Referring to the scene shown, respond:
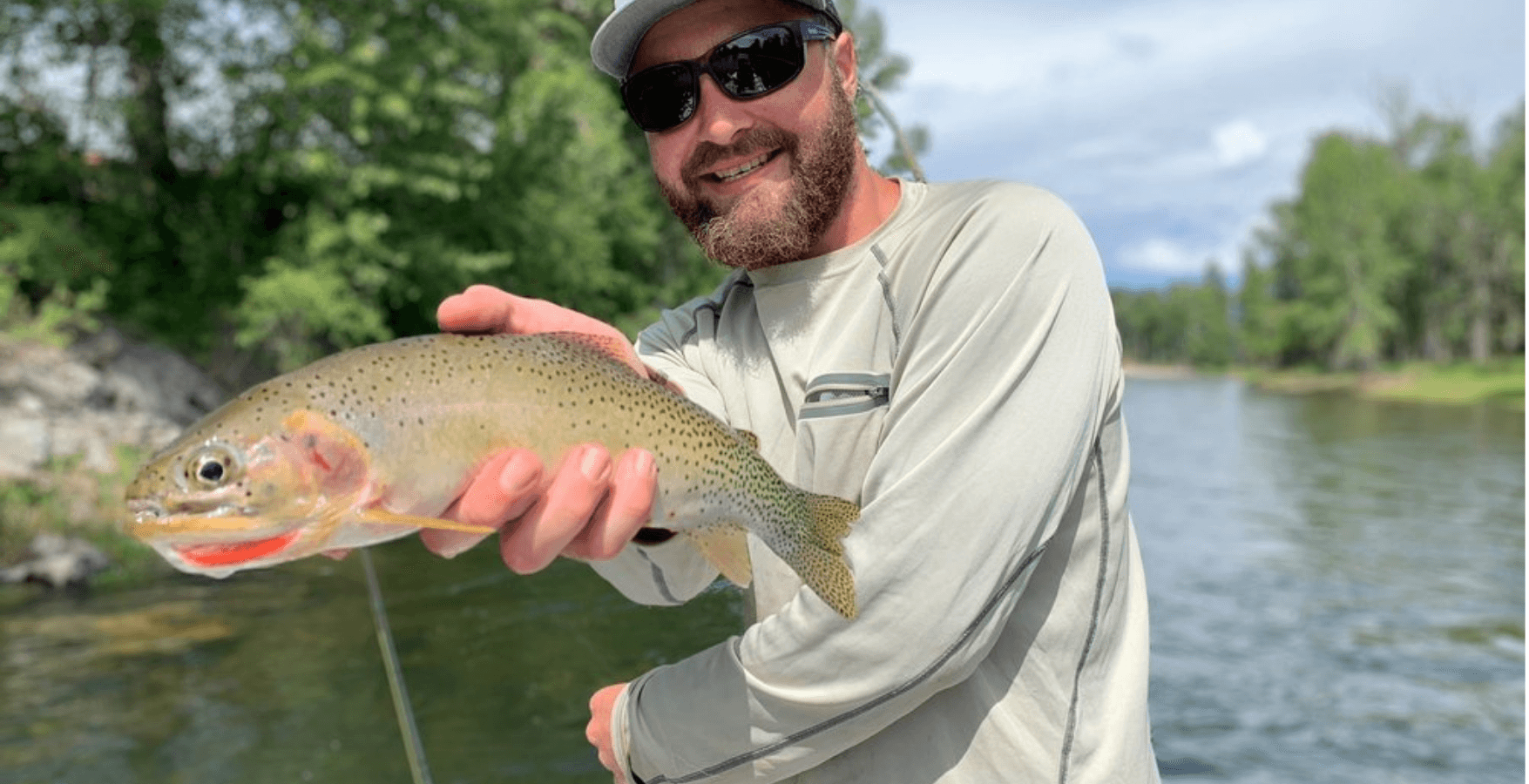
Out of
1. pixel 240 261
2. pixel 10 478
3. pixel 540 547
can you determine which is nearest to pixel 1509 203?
pixel 240 261

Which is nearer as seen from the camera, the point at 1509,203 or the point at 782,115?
the point at 782,115

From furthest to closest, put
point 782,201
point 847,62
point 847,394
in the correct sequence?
point 847,62 < point 782,201 < point 847,394

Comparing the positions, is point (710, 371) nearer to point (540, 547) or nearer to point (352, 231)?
point (540, 547)

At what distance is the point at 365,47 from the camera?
19.6 metres

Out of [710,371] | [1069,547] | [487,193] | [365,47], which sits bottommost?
[1069,547]

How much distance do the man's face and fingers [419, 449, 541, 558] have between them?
0.76 meters

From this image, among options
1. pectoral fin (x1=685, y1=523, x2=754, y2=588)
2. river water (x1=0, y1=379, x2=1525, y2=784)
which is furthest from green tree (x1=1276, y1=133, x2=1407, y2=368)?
pectoral fin (x1=685, y1=523, x2=754, y2=588)

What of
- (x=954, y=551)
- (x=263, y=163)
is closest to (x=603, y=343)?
(x=954, y=551)

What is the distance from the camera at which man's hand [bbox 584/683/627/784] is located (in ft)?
7.44

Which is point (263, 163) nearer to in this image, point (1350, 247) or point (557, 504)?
point (557, 504)

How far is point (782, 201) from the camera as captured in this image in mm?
2430

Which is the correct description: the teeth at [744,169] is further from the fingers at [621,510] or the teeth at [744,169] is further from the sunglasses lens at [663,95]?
the fingers at [621,510]

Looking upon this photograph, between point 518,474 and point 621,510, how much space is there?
0.62 ft

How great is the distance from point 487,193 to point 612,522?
75.1 ft
